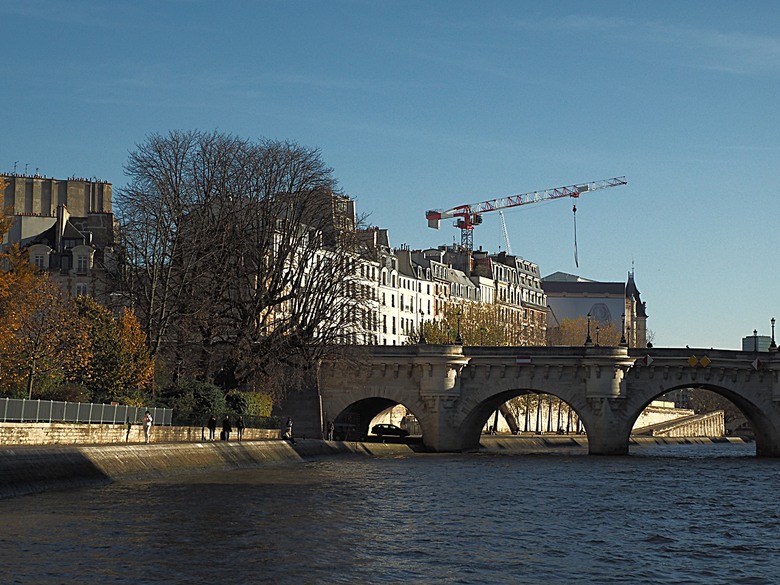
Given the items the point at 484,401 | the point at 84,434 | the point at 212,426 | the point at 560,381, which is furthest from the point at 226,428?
the point at 560,381

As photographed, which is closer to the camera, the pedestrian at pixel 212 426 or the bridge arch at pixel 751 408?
the pedestrian at pixel 212 426

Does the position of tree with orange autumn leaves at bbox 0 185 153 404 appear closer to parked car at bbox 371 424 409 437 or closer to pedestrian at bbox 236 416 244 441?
pedestrian at bbox 236 416 244 441

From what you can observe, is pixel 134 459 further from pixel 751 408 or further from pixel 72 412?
pixel 751 408

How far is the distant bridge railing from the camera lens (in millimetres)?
47375

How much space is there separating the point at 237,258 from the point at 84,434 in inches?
896

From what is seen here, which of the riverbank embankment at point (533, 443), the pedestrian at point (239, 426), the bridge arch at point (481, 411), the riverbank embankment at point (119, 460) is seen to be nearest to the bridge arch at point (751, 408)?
the bridge arch at point (481, 411)

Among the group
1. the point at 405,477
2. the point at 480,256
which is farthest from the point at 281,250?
the point at 480,256

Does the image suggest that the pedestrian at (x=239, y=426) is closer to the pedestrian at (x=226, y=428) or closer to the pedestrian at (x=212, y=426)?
the pedestrian at (x=226, y=428)

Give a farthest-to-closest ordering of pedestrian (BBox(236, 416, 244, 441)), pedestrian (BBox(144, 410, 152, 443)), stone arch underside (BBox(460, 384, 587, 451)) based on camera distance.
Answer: stone arch underside (BBox(460, 384, 587, 451)) → pedestrian (BBox(236, 416, 244, 441)) → pedestrian (BBox(144, 410, 152, 443))

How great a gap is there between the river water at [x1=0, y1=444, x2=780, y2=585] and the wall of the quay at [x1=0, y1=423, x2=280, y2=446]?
11.4ft

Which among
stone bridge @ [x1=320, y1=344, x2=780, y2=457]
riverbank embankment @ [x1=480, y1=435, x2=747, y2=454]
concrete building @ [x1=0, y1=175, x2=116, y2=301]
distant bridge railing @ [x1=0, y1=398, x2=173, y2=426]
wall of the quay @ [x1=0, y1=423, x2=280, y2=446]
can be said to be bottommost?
wall of the quay @ [x1=0, y1=423, x2=280, y2=446]

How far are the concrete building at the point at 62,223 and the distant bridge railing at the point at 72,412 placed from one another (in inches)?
1489

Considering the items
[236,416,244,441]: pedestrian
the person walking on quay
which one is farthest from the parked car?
the person walking on quay

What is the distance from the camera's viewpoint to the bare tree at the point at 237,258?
7144 cm
